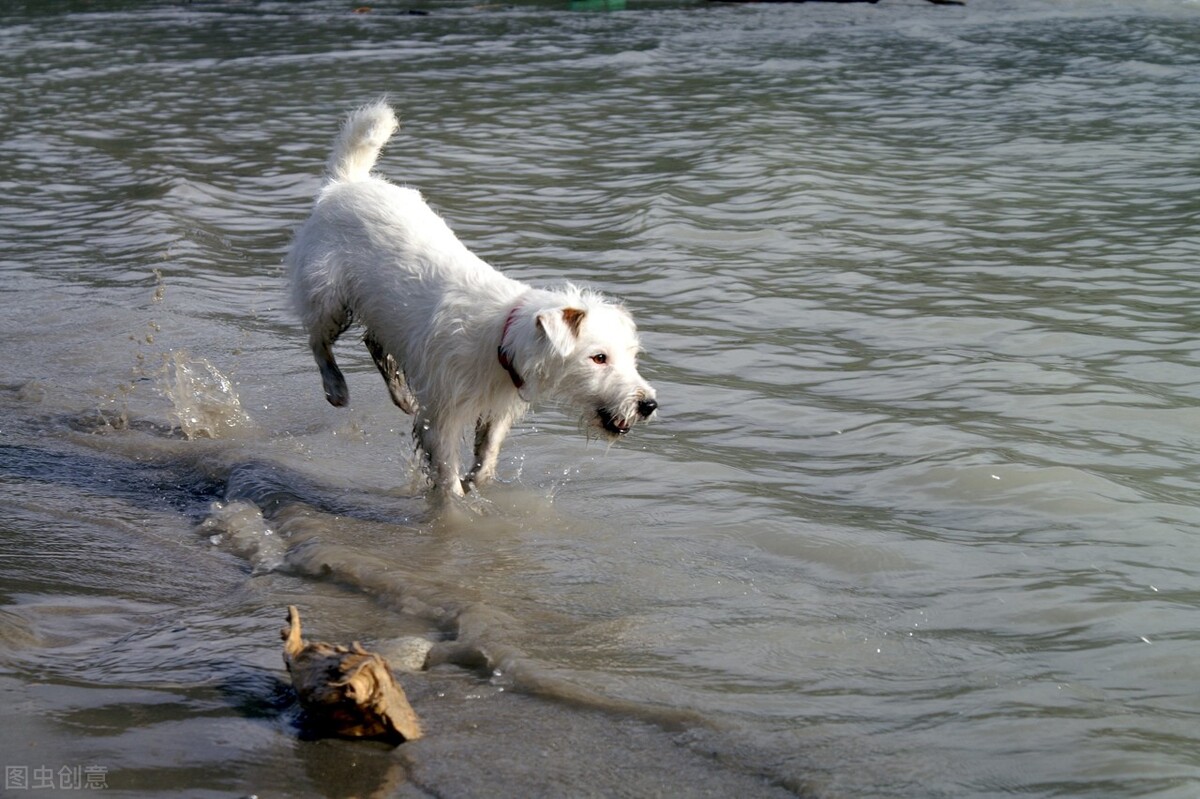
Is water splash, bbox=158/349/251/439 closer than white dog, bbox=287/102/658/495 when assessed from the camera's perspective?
No

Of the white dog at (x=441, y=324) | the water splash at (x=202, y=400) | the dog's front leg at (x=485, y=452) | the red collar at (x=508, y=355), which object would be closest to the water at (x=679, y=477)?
the water splash at (x=202, y=400)

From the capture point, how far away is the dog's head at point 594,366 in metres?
5.23

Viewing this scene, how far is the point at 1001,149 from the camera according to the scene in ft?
40.1

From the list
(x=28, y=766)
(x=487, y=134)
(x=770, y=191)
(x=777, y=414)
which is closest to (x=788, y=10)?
(x=487, y=134)

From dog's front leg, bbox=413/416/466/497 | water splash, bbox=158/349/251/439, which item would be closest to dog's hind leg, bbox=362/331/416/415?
dog's front leg, bbox=413/416/466/497

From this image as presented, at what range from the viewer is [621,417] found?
5.37 meters

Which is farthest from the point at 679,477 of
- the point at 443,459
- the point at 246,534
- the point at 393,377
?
the point at 246,534

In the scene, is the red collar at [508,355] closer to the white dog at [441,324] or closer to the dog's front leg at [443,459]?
the white dog at [441,324]

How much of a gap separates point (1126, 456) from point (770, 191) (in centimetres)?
560

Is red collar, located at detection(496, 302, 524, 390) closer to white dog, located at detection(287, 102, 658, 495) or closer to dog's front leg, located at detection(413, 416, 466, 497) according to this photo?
white dog, located at detection(287, 102, 658, 495)

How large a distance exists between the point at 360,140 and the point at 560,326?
7.48ft

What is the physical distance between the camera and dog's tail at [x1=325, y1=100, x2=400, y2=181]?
22.0ft

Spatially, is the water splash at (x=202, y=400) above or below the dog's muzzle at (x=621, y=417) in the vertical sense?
below

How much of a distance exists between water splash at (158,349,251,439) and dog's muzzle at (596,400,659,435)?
2.32 m
